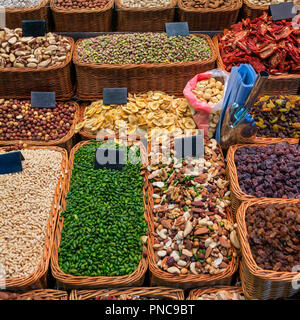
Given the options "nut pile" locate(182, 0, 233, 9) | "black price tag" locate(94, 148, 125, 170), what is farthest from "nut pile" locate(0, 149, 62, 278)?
"nut pile" locate(182, 0, 233, 9)

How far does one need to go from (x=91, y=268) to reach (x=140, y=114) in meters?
1.32

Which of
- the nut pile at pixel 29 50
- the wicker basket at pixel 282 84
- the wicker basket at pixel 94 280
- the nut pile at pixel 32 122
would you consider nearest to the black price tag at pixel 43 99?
the nut pile at pixel 32 122

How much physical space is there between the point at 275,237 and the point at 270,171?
0.51 metres

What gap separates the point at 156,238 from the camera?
78.5 inches

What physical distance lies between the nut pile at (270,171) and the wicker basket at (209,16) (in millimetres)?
1585

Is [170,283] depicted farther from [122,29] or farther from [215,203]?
[122,29]

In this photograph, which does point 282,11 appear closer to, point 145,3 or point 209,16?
point 209,16

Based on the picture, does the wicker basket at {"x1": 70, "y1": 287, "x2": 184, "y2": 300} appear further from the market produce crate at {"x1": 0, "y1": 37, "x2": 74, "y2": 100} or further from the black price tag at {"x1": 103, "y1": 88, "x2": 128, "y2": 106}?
the market produce crate at {"x1": 0, "y1": 37, "x2": 74, "y2": 100}

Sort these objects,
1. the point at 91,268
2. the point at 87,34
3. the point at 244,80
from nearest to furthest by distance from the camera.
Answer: the point at 91,268, the point at 244,80, the point at 87,34

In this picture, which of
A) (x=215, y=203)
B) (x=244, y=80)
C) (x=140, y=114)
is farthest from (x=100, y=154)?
(x=244, y=80)

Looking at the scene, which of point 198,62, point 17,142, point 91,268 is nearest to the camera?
point 91,268

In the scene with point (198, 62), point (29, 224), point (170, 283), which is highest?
point (198, 62)

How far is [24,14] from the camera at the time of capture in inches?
122

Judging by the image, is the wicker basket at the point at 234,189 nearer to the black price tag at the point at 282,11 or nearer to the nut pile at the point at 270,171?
the nut pile at the point at 270,171
